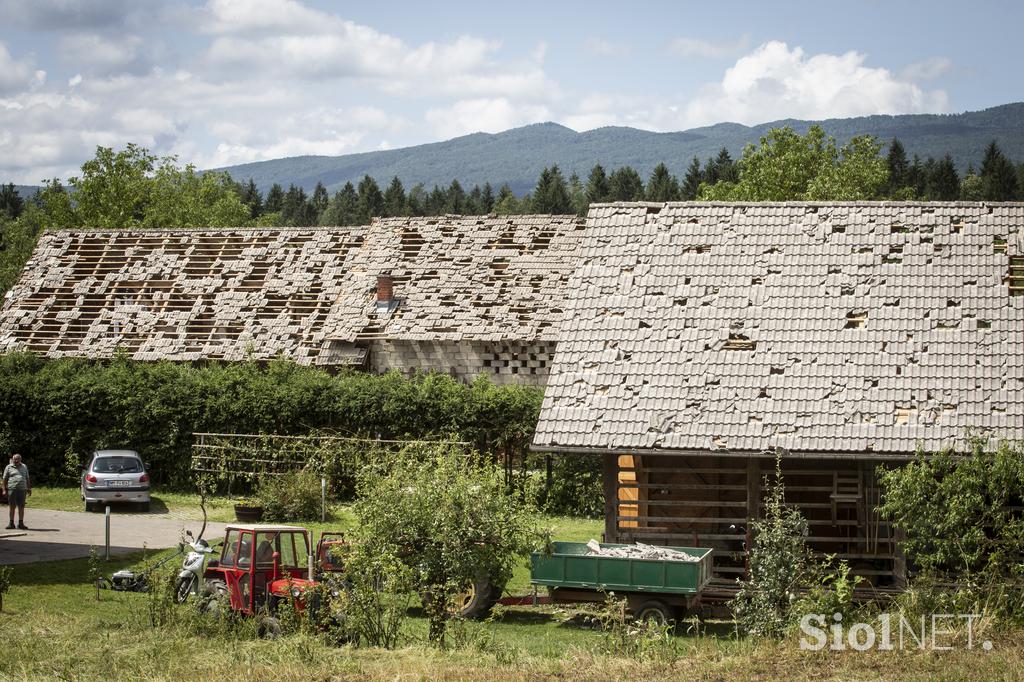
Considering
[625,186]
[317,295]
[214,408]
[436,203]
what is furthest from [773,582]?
[436,203]

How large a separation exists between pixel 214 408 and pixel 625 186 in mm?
102513

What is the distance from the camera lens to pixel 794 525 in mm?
Answer: 16969

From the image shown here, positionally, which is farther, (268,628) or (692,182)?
(692,182)

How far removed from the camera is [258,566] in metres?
17.7

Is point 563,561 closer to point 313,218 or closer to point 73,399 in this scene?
point 73,399

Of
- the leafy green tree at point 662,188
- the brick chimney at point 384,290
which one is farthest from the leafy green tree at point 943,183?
the brick chimney at point 384,290

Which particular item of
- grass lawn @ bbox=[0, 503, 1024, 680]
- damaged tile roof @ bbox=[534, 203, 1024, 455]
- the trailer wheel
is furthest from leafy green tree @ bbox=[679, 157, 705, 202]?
grass lawn @ bbox=[0, 503, 1024, 680]

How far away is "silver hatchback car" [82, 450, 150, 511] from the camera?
30406 millimetres

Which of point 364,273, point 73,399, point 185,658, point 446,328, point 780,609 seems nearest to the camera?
point 185,658

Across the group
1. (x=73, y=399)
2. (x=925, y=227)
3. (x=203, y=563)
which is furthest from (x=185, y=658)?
(x=73, y=399)

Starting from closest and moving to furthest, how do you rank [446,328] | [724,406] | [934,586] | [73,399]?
[934,586]
[724,406]
[73,399]
[446,328]

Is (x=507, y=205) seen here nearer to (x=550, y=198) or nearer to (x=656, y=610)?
(x=550, y=198)

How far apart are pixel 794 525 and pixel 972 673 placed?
12.9 ft

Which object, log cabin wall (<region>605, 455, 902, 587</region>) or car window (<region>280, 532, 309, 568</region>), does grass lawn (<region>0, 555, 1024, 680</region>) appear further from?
log cabin wall (<region>605, 455, 902, 587</region>)
